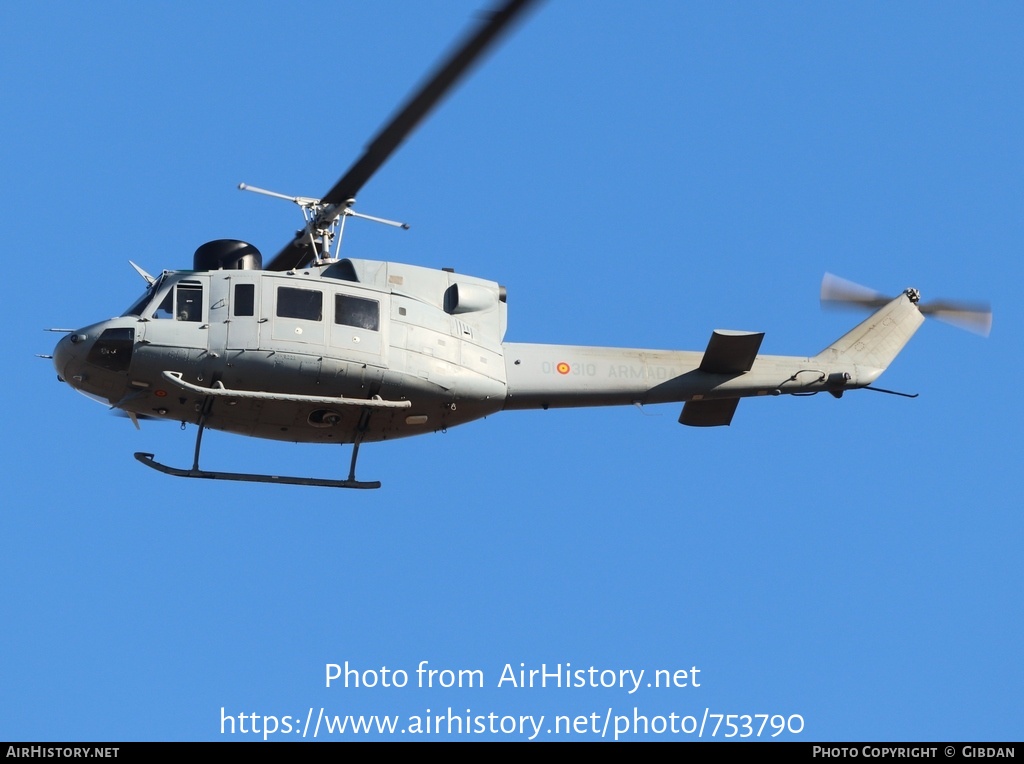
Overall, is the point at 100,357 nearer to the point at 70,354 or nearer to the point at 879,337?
the point at 70,354

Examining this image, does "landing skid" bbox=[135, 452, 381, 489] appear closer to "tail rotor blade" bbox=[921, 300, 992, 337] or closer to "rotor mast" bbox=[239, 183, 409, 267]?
"rotor mast" bbox=[239, 183, 409, 267]

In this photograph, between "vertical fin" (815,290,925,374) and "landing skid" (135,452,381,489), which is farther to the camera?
"vertical fin" (815,290,925,374)

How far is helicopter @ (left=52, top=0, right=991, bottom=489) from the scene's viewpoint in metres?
17.7

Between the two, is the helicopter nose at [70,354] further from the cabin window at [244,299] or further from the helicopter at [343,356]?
the cabin window at [244,299]

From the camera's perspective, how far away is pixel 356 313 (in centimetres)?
1828

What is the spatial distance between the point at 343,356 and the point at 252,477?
5.56 feet

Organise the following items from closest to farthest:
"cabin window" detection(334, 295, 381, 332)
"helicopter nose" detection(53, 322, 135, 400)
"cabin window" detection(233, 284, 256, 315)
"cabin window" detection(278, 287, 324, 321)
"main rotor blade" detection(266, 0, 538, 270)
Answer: "main rotor blade" detection(266, 0, 538, 270), "helicopter nose" detection(53, 322, 135, 400), "cabin window" detection(233, 284, 256, 315), "cabin window" detection(278, 287, 324, 321), "cabin window" detection(334, 295, 381, 332)

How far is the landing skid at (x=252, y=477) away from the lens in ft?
58.5

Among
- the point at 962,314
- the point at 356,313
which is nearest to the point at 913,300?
the point at 962,314

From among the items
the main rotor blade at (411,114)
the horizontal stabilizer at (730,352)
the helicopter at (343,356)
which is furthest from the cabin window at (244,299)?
the horizontal stabilizer at (730,352)

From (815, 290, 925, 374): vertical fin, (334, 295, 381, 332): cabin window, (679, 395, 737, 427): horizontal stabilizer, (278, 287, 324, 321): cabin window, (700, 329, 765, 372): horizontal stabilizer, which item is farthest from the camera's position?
(815, 290, 925, 374): vertical fin

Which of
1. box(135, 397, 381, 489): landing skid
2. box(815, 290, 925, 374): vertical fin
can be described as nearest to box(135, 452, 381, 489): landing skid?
box(135, 397, 381, 489): landing skid

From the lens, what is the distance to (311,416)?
18266 millimetres

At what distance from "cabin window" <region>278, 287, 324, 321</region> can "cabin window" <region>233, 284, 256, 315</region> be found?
30cm
